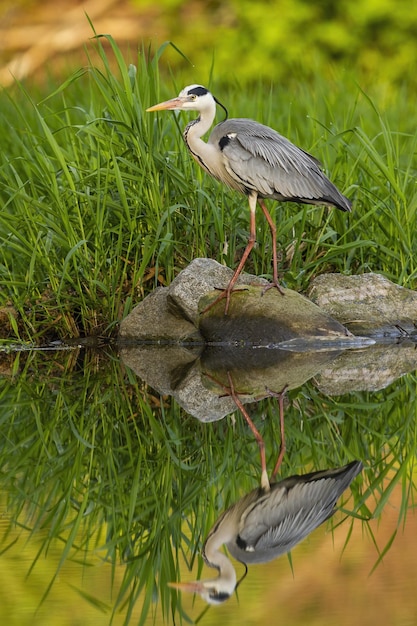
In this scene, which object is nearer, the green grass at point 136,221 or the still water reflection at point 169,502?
the still water reflection at point 169,502

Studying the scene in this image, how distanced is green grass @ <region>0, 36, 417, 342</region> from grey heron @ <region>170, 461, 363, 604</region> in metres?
2.92

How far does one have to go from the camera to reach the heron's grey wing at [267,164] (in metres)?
5.79

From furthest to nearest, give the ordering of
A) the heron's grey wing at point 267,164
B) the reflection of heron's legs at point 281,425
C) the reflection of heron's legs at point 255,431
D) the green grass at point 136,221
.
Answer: the green grass at point 136,221 < the heron's grey wing at point 267,164 < the reflection of heron's legs at point 281,425 < the reflection of heron's legs at point 255,431

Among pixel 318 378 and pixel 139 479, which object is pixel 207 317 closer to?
pixel 318 378

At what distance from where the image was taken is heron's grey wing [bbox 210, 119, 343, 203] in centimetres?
579

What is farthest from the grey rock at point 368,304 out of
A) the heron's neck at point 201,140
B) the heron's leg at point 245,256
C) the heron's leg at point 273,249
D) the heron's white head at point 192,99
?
the heron's white head at point 192,99

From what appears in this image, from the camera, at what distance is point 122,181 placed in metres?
6.38

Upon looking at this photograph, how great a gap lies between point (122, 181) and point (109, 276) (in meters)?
0.52

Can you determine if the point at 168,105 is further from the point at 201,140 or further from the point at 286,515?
the point at 286,515

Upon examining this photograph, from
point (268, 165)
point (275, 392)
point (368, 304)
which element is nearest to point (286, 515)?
point (275, 392)

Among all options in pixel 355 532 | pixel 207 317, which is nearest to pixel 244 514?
pixel 355 532

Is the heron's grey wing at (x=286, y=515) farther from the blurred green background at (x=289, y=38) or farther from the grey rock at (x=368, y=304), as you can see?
the blurred green background at (x=289, y=38)

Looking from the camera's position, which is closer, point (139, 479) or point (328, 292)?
point (139, 479)

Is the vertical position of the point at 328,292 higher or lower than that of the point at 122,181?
lower
